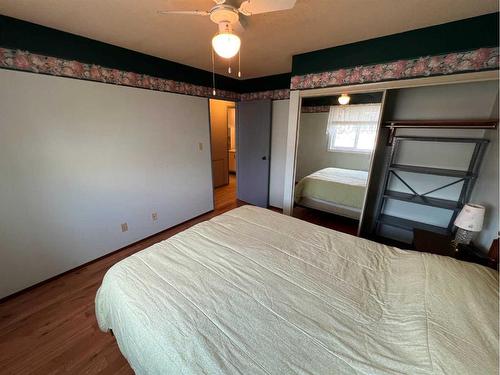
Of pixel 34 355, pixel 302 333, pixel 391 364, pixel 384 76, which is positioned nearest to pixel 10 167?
pixel 34 355

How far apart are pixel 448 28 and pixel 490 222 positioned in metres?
1.60

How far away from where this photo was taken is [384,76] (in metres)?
1.96

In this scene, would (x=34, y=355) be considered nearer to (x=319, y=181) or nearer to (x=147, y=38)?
(x=147, y=38)

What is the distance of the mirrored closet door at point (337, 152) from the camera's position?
2303 mm

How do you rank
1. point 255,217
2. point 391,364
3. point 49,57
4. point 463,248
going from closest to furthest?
1. point 391,364
2. point 463,248
3. point 49,57
4. point 255,217

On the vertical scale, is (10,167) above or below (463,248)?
above

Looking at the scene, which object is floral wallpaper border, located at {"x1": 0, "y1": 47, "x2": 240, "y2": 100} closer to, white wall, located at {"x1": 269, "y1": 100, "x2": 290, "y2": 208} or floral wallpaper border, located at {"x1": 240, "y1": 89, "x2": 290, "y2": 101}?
floral wallpaper border, located at {"x1": 240, "y1": 89, "x2": 290, "y2": 101}

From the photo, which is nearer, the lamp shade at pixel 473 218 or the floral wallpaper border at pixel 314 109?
the lamp shade at pixel 473 218

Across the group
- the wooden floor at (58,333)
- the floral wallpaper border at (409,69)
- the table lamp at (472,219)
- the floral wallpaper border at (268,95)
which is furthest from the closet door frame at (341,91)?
the wooden floor at (58,333)

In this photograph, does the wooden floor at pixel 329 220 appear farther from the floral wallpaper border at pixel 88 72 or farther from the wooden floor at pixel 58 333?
the wooden floor at pixel 58 333

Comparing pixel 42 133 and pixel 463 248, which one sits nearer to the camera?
pixel 463 248

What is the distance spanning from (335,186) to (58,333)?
312cm

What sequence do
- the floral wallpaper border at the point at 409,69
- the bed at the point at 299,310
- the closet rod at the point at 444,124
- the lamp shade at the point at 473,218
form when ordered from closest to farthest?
the bed at the point at 299,310, the lamp shade at the point at 473,218, the floral wallpaper border at the point at 409,69, the closet rod at the point at 444,124

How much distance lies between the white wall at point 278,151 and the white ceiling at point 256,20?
3.73ft
